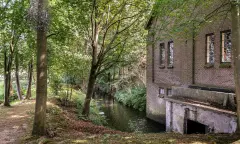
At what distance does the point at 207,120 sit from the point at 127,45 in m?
6.10

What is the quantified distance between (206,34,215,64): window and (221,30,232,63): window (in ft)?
2.92

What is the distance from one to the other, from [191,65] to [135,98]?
1108cm

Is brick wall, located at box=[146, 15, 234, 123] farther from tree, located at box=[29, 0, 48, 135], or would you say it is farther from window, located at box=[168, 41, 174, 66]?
tree, located at box=[29, 0, 48, 135]

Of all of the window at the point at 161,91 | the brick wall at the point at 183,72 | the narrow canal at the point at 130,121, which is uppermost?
the brick wall at the point at 183,72

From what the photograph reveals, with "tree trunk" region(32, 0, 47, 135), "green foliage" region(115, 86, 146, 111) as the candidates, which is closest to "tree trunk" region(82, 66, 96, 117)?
"tree trunk" region(32, 0, 47, 135)

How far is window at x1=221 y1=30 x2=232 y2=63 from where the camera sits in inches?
429

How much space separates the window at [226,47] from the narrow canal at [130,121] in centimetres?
699

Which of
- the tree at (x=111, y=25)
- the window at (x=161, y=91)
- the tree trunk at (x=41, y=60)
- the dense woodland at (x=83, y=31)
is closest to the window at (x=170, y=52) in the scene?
the window at (x=161, y=91)

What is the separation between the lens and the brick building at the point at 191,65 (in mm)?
10992

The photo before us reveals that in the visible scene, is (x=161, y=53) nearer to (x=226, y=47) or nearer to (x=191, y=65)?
(x=191, y=65)

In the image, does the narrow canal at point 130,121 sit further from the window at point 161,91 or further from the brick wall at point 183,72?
the window at point 161,91

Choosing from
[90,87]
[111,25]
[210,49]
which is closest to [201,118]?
[210,49]

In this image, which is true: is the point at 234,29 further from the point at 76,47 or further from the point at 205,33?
the point at 76,47

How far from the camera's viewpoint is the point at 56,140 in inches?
257
